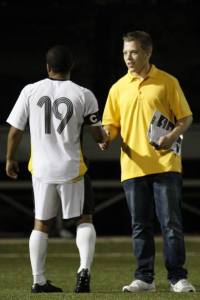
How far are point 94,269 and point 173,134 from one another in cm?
309

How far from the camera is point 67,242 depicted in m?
15.8

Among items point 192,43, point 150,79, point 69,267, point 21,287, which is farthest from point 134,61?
point 192,43

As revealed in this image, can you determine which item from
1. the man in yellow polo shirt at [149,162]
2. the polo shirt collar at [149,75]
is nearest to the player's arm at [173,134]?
the man in yellow polo shirt at [149,162]

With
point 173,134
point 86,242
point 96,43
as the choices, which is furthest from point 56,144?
point 96,43

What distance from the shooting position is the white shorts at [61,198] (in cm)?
935

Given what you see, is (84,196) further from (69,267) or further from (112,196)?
(112,196)

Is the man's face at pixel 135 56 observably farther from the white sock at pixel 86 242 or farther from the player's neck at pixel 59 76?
the white sock at pixel 86 242

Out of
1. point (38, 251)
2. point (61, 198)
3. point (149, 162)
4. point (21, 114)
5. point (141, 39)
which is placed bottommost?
point (38, 251)

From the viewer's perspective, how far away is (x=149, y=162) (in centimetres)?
948

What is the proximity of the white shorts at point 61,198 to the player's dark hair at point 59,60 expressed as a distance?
81cm

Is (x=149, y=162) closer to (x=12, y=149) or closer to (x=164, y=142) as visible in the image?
(x=164, y=142)

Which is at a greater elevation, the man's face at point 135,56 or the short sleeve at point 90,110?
the man's face at point 135,56

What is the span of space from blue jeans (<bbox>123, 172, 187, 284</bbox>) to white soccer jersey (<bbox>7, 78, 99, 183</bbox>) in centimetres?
47

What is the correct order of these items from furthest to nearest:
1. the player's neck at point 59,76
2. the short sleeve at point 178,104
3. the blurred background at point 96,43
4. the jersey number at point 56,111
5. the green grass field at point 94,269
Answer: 1. the blurred background at point 96,43
2. the short sleeve at point 178,104
3. the player's neck at point 59,76
4. the jersey number at point 56,111
5. the green grass field at point 94,269
